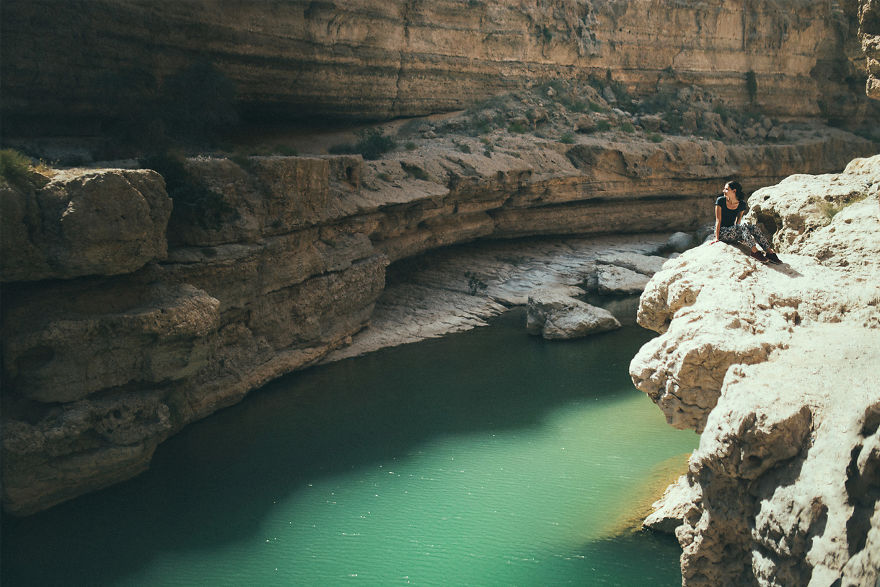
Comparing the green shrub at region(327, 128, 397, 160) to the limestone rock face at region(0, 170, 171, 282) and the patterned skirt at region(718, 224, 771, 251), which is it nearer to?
the limestone rock face at region(0, 170, 171, 282)

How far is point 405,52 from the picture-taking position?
22.2 meters

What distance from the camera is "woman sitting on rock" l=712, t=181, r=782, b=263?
22.6 ft

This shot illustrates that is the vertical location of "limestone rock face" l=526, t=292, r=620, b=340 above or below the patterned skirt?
below

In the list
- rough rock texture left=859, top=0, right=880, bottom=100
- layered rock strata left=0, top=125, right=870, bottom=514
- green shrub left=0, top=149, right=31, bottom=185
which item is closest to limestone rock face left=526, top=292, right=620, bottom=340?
layered rock strata left=0, top=125, right=870, bottom=514

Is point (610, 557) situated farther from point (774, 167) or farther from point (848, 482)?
point (774, 167)

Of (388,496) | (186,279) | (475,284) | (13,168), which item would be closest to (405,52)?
(475,284)

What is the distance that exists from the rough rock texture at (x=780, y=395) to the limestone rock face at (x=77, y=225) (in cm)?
725

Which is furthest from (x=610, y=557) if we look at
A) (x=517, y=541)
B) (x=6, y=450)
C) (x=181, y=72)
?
(x=181, y=72)

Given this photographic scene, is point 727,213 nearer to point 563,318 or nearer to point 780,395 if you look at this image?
point 780,395

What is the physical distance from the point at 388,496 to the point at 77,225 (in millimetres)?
5678

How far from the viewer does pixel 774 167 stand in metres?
A: 28.3

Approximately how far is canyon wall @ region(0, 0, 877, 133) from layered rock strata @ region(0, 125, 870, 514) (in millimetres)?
3385

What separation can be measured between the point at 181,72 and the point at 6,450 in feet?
36.2

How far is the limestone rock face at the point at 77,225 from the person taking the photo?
874cm
